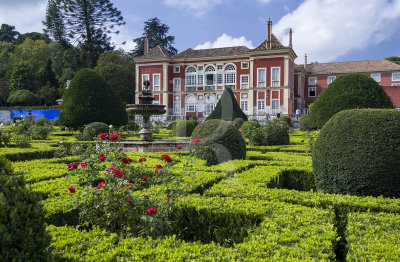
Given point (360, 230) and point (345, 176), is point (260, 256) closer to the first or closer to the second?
point (360, 230)

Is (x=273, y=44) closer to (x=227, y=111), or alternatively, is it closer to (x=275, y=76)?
(x=275, y=76)

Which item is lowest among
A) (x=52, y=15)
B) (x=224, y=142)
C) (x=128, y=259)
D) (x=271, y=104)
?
(x=128, y=259)

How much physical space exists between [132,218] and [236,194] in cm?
148

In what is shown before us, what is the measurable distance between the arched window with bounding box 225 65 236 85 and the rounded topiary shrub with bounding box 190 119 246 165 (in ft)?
95.7

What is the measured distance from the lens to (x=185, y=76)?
37.3m

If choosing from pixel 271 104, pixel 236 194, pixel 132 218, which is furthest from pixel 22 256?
pixel 271 104

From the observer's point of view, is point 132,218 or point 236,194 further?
point 236,194

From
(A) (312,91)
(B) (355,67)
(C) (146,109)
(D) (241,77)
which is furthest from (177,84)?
(C) (146,109)

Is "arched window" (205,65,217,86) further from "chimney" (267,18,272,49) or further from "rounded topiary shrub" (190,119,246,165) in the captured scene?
"rounded topiary shrub" (190,119,246,165)

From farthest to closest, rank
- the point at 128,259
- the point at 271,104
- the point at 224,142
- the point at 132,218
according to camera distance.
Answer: the point at 271,104 < the point at 224,142 < the point at 132,218 < the point at 128,259

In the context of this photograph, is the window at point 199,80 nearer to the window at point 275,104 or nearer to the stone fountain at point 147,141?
the window at point 275,104

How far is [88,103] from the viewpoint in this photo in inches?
621

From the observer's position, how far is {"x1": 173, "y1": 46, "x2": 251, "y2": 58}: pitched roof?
34984 millimetres

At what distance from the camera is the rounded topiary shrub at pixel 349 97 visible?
35.8ft
